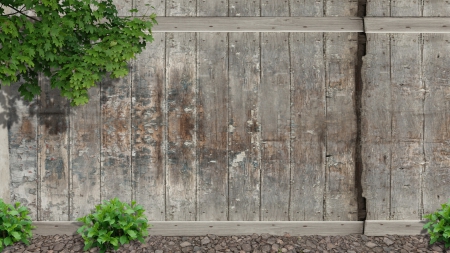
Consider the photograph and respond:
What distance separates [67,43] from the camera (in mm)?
3521

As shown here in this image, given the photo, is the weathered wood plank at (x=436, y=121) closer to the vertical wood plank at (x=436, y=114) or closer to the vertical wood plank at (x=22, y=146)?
the vertical wood plank at (x=436, y=114)

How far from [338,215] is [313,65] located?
160 cm

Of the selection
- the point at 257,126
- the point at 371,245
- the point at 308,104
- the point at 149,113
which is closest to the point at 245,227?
the point at 257,126

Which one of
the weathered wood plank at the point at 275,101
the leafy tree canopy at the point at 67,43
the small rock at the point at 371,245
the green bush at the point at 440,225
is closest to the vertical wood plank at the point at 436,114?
the green bush at the point at 440,225

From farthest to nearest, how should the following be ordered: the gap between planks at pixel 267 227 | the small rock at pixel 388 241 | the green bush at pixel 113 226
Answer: the gap between planks at pixel 267 227 → the small rock at pixel 388 241 → the green bush at pixel 113 226

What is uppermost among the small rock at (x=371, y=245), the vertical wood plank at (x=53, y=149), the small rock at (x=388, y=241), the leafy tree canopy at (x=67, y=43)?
the leafy tree canopy at (x=67, y=43)

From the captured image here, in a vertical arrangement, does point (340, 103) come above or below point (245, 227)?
above

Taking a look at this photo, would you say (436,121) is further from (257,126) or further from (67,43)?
(67,43)

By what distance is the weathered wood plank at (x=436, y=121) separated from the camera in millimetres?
4098

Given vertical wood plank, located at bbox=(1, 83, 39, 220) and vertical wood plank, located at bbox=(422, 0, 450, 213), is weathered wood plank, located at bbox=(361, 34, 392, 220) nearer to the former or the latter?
vertical wood plank, located at bbox=(422, 0, 450, 213)

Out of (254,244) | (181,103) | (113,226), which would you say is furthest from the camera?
(181,103)

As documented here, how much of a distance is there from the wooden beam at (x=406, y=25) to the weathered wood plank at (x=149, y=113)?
85.7 inches

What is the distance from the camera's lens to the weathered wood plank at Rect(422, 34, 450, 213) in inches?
161

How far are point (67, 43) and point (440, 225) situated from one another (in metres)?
3.90
